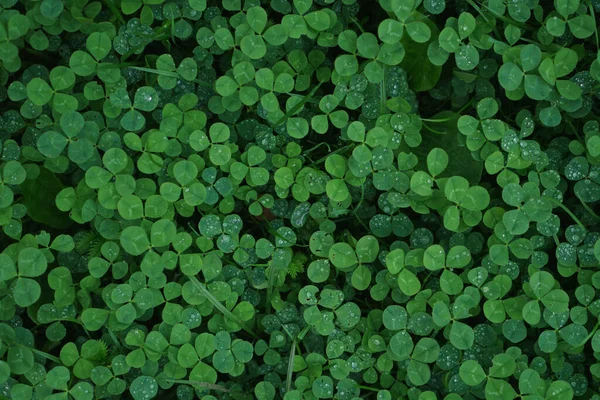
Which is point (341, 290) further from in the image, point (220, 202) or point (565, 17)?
point (565, 17)

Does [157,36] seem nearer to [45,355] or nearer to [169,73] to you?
→ [169,73]

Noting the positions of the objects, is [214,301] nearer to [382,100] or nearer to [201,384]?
[201,384]

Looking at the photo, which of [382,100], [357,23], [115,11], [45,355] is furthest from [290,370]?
[115,11]

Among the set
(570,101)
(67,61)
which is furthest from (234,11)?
(570,101)

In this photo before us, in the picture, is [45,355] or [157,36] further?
[157,36]

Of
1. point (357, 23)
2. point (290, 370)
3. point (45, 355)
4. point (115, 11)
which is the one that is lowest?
point (45, 355)

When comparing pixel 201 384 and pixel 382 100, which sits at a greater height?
pixel 382 100

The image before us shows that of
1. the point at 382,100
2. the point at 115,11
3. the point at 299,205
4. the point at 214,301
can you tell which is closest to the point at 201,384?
the point at 214,301

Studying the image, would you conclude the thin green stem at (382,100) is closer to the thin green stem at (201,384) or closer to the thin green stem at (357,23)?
the thin green stem at (357,23)
